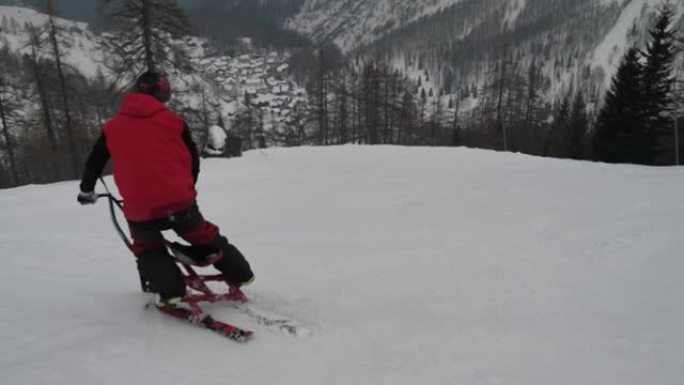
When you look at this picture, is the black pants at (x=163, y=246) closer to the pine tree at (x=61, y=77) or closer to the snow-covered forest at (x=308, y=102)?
the snow-covered forest at (x=308, y=102)

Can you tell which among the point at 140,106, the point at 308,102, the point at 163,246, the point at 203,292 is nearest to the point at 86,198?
the point at 163,246

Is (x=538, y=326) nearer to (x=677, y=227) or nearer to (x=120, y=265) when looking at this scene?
(x=677, y=227)

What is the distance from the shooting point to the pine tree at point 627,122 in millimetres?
29641

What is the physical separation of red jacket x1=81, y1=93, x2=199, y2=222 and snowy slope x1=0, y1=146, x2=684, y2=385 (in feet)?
3.79

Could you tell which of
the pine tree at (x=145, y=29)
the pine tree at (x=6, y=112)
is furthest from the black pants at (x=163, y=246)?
the pine tree at (x=6, y=112)

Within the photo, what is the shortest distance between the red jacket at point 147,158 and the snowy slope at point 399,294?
1157 millimetres

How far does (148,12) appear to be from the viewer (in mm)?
19141

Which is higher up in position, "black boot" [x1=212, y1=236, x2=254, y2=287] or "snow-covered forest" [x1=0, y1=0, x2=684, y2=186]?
"snow-covered forest" [x1=0, y1=0, x2=684, y2=186]

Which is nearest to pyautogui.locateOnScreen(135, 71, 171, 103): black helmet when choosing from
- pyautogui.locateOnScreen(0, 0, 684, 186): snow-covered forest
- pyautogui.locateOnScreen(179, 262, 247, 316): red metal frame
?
pyautogui.locateOnScreen(179, 262, 247, 316): red metal frame

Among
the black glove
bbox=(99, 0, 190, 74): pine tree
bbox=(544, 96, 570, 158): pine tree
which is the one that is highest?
bbox=(99, 0, 190, 74): pine tree

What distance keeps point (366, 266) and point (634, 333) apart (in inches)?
127

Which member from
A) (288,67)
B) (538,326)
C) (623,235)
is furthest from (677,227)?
(288,67)

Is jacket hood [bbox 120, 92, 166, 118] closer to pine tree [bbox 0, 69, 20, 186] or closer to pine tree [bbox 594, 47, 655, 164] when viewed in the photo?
pine tree [bbox 0, 69, 20, 186]

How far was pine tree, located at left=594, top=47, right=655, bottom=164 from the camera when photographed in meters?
29.6
